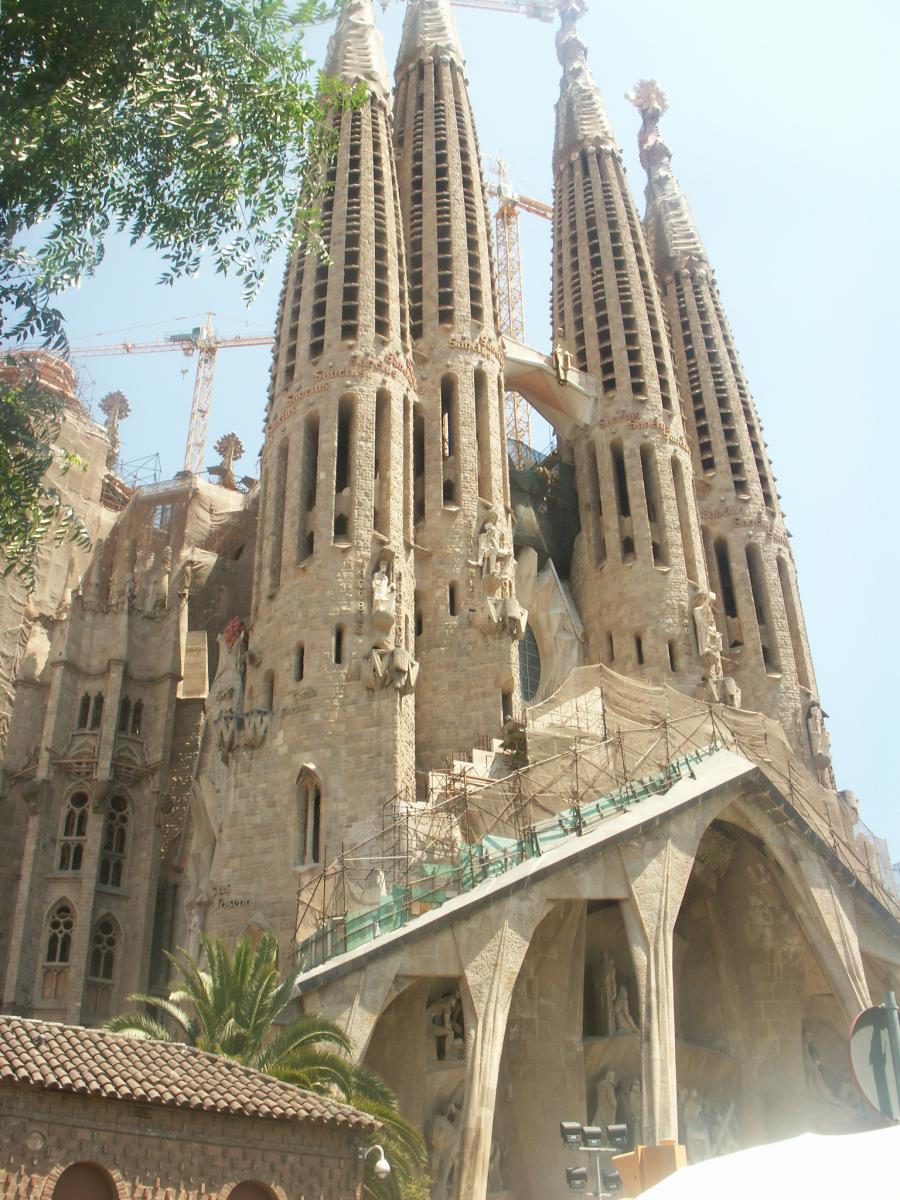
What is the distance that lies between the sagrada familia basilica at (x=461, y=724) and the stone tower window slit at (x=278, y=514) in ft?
0.34

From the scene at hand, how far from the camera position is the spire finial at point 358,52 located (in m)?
42.2

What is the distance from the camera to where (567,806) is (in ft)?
93.8

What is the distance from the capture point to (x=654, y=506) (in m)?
40.8

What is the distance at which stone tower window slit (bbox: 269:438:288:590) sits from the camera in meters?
32.4

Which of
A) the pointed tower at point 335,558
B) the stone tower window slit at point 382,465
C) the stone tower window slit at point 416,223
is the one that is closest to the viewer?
the pointed tower at point 335,558

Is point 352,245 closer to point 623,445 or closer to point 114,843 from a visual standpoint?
point 623,445

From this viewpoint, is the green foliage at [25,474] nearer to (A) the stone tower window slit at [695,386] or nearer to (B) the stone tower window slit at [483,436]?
(B) the stone tower window slit at [483,436]

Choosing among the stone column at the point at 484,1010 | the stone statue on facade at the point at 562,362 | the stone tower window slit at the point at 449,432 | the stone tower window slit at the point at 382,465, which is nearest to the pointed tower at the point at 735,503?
the stone statue on facade at the point at 562,362

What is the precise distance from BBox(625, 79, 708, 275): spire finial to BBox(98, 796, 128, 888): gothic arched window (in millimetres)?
30362

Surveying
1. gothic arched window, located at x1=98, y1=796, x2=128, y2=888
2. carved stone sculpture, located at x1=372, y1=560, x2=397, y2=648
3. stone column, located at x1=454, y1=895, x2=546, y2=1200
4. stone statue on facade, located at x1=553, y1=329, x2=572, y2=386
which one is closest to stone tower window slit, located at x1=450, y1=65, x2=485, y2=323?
stone statue on facade, located at x1=553, y1=329, x2=572, y2=386

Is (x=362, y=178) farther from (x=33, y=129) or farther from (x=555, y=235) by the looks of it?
(x=33, y=129)

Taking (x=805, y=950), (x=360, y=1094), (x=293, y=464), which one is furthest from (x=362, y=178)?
(x=360, y=1094)

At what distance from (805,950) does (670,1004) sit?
19.1 ft

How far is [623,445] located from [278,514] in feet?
45.5
